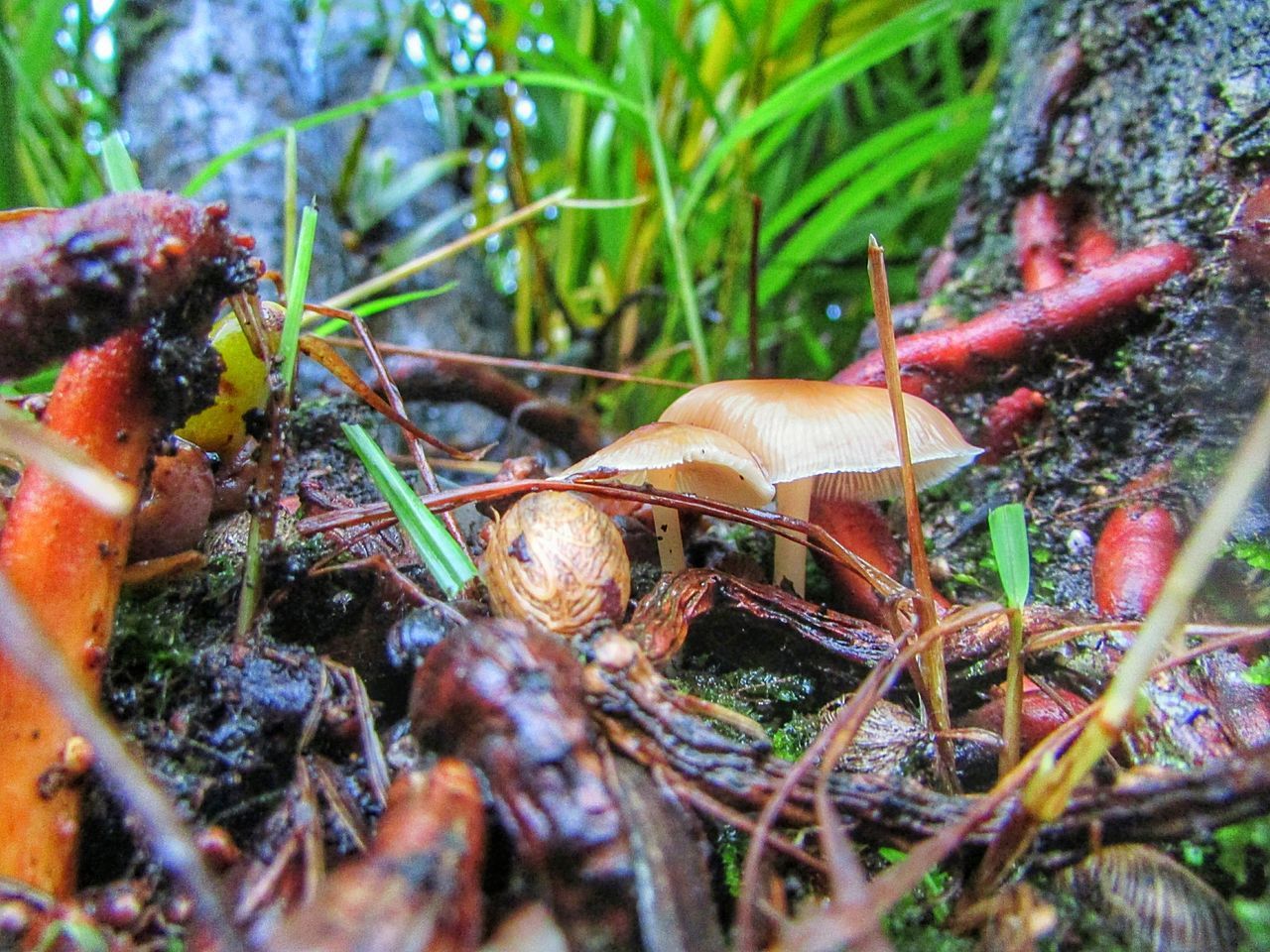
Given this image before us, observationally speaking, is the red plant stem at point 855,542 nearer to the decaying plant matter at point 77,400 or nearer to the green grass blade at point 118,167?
the decaying plant matter at point 77,400

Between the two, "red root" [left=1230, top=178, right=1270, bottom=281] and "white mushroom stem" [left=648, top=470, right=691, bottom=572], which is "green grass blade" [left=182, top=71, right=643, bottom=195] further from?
"red root" [left=1230, top=178, right=1270, bottom=281]

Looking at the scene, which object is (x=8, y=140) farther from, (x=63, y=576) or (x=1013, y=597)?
(x=1013, y=597)

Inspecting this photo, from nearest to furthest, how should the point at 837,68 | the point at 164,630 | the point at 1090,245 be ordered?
the point at 164,630 < the point at 1090,245 < the point at 837,68

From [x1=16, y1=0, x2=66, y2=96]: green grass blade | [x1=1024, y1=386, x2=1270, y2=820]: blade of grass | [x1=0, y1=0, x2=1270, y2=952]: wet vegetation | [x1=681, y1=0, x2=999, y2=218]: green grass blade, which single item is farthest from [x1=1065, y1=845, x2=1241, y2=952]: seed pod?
[x1=16, y1=0, x2=66, y2=96]: green grass blade

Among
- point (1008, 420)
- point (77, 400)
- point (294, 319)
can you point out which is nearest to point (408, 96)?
point (294, 319)

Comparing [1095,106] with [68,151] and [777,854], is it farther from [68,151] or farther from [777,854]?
[68,151]

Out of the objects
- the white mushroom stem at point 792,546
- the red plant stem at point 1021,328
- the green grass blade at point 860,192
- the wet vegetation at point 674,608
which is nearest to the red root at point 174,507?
the wet vegetation at point 674,608
